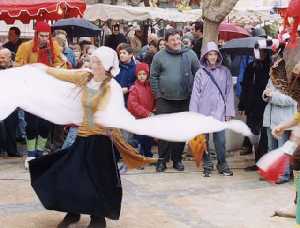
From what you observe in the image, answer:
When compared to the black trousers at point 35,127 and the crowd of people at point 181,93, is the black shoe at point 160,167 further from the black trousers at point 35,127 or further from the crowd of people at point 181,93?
the black trousers at point 35,127

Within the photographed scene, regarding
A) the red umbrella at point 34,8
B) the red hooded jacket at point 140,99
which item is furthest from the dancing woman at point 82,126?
the red umbrella at point 34,8

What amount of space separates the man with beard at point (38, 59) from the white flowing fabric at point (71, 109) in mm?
2661

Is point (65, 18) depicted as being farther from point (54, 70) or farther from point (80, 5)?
point (54, 70)

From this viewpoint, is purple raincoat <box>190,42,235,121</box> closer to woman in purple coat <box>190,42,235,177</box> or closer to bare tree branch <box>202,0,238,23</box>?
woman in purple coat <box>190,42,235,177</box>

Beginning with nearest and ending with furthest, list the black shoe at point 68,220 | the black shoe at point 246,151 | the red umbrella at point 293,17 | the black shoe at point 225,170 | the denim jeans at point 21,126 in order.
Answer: the red umbrella at point 293,17, the black shoe at point 68,220, the black shoe at point 225,170, the denim jeans at point 21,126, the black shoe at point 246,151

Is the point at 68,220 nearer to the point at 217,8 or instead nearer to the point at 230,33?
the point at 217,8

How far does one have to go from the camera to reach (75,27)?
45.4 feet

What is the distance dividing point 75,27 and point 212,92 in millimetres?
6483

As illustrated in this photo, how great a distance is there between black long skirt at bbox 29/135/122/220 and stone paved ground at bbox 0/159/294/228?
49 centimetres

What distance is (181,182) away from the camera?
25.4ft

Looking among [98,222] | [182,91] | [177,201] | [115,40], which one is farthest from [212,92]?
[115,40]

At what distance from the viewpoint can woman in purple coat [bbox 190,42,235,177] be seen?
8078mm

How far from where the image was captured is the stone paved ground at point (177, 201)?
19.6 feet

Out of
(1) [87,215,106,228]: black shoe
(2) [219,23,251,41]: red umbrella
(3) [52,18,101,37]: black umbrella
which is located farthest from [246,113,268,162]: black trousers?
(3) [52,18,101,37]: black umbrella
